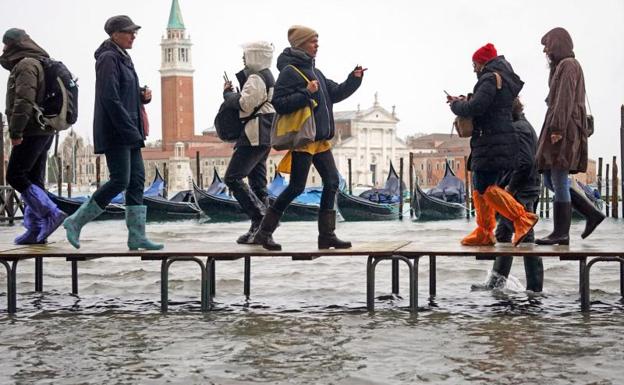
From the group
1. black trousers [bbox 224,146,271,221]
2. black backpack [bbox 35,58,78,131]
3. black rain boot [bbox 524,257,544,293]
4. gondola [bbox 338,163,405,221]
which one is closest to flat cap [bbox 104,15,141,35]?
black backpack [bbox 35,58,78,131]

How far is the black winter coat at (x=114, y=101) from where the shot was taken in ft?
21.5

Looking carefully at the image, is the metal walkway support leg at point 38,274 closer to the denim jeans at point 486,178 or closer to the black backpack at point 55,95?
the black backpack at point 55,95

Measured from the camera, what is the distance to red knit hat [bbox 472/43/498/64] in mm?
6785

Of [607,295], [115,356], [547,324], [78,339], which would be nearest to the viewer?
[115,356]

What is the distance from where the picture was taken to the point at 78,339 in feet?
19.6

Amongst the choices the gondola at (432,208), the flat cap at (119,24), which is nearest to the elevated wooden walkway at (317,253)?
the flat cap at (119,24)

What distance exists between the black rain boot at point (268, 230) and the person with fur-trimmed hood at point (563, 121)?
151 cm

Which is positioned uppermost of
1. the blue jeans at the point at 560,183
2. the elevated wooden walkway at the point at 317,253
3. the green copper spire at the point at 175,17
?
the green copper spire at the point at 175,17

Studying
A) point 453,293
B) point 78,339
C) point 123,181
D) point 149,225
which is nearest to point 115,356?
point 78,339

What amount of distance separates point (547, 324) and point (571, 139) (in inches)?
41.0

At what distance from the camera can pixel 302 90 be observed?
6.38 metres

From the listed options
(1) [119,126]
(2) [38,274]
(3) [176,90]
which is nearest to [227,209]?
(2) [38,274]

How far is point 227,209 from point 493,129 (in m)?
24.8

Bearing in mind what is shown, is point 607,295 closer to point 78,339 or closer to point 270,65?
point 270,65
